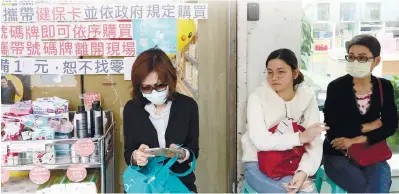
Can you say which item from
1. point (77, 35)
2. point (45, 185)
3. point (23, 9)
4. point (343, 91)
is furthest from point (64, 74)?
point (343, 91)

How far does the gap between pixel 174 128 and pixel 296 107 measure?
0.68 meters

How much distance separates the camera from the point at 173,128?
2.79 metres

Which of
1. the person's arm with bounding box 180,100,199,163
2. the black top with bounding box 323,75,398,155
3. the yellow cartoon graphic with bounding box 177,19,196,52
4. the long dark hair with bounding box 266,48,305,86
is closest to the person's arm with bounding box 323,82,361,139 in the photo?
the black top with bounding box 323,75,398,155

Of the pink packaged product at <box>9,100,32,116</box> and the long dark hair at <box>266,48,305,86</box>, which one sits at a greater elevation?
the long dark hair at <box>266,48,305,86</box>

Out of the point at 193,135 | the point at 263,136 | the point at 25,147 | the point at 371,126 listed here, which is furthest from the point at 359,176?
the point at 25,147

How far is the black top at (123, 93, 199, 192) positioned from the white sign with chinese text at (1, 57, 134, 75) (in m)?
0.23

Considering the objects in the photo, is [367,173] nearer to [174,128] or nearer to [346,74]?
[346,74]

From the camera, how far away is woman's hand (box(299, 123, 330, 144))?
278cm

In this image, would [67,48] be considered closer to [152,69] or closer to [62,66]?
[62,66]

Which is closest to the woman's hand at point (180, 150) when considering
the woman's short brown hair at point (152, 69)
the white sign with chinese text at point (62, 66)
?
the woman's short brown hair at point (152, 69)

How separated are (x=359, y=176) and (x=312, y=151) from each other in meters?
0.29

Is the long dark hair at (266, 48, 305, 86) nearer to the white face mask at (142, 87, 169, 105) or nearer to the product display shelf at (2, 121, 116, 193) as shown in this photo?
the white face mask at (142, 87, 169, 105)

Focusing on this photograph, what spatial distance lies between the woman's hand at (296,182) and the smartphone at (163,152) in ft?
2.07

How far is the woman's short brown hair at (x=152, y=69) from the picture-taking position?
2.72 m
